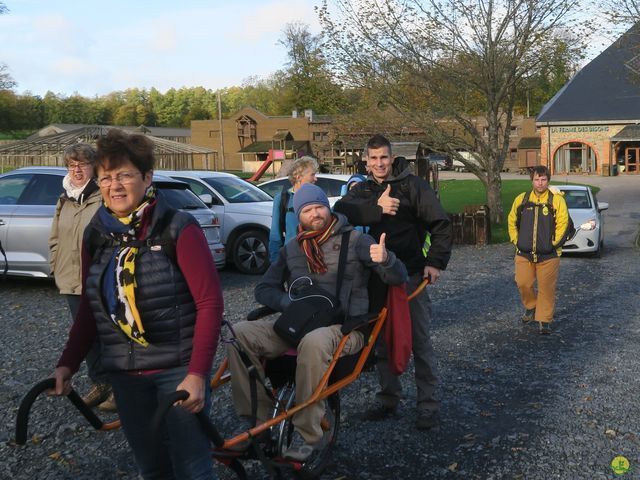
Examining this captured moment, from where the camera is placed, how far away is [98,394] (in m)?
5.98

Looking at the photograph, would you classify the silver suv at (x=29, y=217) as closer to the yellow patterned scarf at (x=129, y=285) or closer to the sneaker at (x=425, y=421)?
the sneaker at (x=425, y=421)

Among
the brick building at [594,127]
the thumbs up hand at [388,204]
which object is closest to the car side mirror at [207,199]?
the thumbs up hand at [388,204]

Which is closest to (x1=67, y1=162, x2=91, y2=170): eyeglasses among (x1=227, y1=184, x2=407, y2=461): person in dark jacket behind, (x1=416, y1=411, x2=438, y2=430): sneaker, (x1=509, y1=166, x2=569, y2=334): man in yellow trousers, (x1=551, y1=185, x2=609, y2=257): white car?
(x1=227, y1=184, x2=407, y2=461): person in dark jacket behind

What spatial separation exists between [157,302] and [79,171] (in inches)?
125

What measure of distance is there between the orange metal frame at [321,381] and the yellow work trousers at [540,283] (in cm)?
460

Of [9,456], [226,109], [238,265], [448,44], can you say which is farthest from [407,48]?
[226,109]

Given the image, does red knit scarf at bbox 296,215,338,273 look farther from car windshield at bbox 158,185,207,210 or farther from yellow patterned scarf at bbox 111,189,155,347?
car windshield at bbox 158,185,207,210

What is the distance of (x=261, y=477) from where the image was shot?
4.57m

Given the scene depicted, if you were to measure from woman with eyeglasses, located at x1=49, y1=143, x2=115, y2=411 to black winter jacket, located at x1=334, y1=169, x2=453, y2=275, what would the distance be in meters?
2.01

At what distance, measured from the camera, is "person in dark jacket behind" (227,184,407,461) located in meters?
4.13

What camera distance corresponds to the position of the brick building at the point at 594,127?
5831 centimetres

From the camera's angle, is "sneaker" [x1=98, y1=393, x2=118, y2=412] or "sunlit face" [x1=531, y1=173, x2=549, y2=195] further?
"sunlit face" [x1=531, y1=173, x2=549, y2=195]

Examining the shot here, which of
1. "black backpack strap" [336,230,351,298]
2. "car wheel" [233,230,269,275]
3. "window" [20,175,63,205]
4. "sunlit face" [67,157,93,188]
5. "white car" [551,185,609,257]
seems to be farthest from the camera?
"white car" [551,185,609,257]

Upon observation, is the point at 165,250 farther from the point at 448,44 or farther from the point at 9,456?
the point at 448,44
